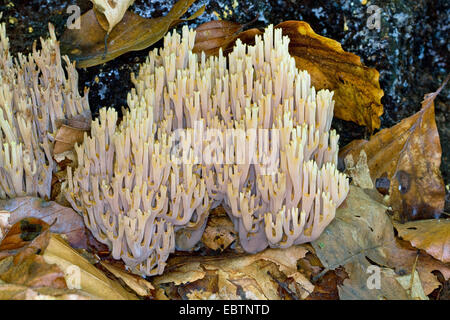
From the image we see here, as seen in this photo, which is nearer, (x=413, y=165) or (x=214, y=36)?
(x=413, y=165)

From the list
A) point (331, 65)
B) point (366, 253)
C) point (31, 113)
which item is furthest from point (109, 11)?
point (366, 253)

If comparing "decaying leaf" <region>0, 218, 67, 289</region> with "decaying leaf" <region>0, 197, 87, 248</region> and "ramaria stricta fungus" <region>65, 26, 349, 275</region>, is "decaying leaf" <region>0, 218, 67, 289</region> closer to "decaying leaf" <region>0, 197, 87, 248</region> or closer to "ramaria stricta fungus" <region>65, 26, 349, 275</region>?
"decaying leaf" <region>0, 197, 87, 248</region>

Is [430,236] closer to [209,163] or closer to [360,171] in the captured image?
[360,171]

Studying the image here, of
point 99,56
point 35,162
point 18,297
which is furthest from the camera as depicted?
point 99,56

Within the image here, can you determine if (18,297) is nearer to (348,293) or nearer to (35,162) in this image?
(35,162)

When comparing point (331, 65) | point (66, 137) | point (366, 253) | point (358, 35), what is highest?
point (358, 35)
